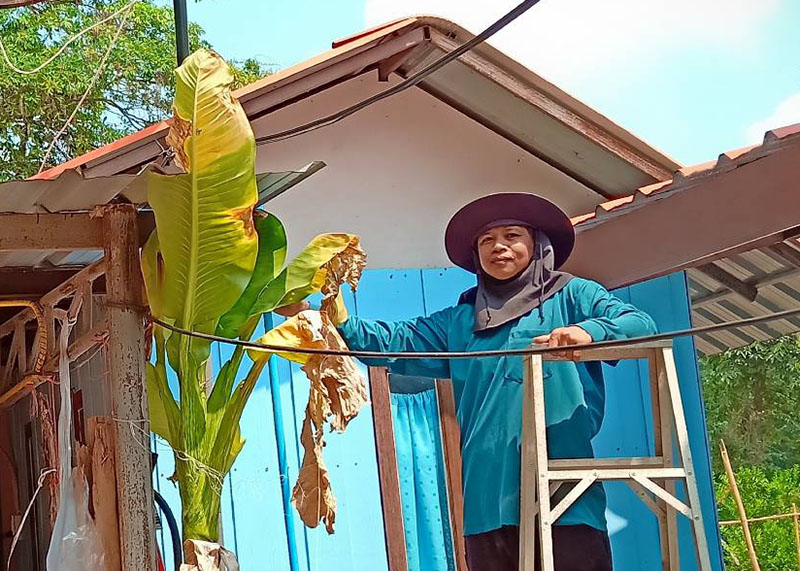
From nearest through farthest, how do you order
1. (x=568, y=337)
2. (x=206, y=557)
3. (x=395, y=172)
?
(x=568, y=337)
(x=206, y=557)
(x=395, y=172)

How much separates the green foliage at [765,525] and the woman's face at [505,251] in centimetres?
1167

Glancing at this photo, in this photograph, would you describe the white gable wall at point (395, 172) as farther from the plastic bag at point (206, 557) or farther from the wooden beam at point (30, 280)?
the plastic bag at point (206, 557)

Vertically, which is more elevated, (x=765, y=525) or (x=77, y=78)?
(x=77, y=78)

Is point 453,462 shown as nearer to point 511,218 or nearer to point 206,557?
point 511,218

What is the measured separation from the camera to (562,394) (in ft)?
14.9

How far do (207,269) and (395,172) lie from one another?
2.26 metres

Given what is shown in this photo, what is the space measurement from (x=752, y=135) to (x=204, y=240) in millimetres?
37320

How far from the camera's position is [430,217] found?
6.08 metres

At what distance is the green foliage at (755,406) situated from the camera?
19.5 metres

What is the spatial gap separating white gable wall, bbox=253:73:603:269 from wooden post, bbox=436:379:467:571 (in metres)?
0.74

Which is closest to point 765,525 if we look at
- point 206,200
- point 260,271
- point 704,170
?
point 704,170

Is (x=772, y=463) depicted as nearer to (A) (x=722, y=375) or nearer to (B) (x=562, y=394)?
(A) (x=722, y=375)

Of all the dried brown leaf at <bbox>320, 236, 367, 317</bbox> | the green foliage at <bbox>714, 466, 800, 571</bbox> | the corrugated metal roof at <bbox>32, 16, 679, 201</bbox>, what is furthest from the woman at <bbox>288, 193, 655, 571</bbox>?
the green foliage at <bbox>714, 466, 800, 571</bbox>

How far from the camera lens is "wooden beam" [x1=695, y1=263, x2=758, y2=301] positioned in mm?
6234
